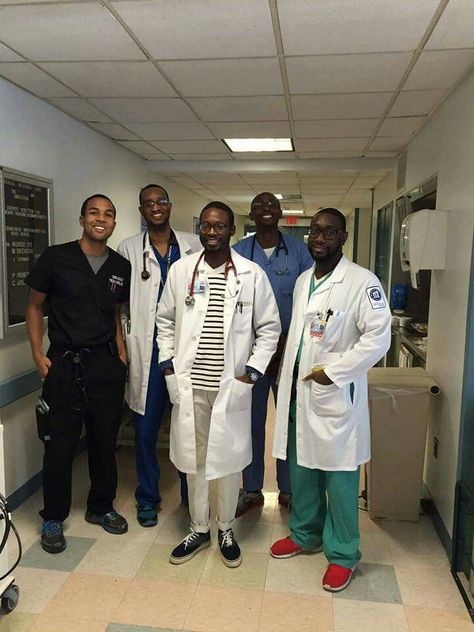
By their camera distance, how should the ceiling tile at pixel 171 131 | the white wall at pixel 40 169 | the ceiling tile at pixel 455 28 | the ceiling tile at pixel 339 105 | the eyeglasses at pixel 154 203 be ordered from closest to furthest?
the ceiling tile at pixel 455 28
the eyeglasses at pixel 154 203
the white wall at pixel 40 169
the ceiling tile at pixel 339 105
the ceiling tile at pixel 171 131

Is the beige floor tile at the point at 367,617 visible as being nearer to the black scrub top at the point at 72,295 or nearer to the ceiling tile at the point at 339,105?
the black scrub top at the point at 72,295

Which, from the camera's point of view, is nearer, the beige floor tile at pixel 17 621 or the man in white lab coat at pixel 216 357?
the beige floor tile at pixel 17 621

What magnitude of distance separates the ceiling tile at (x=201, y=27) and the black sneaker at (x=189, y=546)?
2.13 m

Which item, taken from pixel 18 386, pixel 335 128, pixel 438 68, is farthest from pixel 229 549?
pixel 335 128

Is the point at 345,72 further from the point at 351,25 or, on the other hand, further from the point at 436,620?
the point at 436,620

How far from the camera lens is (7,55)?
2.17 meters

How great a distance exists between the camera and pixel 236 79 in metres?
2.43

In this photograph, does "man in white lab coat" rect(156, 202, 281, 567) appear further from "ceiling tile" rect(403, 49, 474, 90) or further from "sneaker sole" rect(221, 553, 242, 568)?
"ceiling tile" rect(403, 49, 474, 90)

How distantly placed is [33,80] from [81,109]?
53 centimetres

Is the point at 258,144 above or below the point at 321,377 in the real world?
above

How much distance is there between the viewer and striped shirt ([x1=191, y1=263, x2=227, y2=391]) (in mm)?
2088

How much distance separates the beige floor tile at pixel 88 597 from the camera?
1863mm

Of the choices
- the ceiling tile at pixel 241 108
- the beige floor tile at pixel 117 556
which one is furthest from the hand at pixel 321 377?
the ceiling tile at pixel 241 108

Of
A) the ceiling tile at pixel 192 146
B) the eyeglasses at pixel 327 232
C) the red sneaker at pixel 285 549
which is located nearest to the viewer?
the eyeglasses at pixel 327 232
